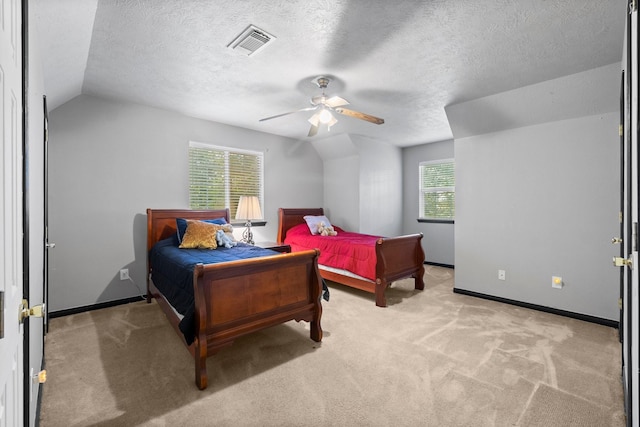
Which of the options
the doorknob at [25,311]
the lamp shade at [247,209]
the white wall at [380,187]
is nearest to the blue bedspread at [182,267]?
the lamp shade at [247,209]

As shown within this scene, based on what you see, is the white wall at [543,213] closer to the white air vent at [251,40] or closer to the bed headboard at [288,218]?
the bed headboard at [288,218]

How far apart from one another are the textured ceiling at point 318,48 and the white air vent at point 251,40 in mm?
50

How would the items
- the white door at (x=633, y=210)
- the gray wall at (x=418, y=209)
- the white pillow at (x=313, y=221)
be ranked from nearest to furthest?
the white door at (x=633, y=210) → the white pillow at (x=313, y=221) → the gray wall at (x=418, y=209)

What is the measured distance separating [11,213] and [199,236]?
8.86 feet

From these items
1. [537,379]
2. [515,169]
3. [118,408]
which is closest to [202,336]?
[118,408]

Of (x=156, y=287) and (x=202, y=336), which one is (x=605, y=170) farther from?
(x=156, y=287)

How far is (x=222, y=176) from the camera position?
446cm

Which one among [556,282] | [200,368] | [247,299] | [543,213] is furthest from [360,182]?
[200,368]

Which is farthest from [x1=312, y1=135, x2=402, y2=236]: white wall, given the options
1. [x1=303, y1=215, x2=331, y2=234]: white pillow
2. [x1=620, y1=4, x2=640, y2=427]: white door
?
[x1=620, y1=4, x2=640, y2=427]: white door

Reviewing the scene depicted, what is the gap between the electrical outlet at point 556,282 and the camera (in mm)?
3229

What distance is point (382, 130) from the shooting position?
4.86 m

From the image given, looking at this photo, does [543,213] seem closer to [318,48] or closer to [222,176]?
[318,48]

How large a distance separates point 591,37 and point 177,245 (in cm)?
421

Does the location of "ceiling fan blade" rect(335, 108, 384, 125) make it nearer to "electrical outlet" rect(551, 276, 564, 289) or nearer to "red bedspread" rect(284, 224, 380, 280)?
"red bedspread" rect(284, 224, 380, 280)
